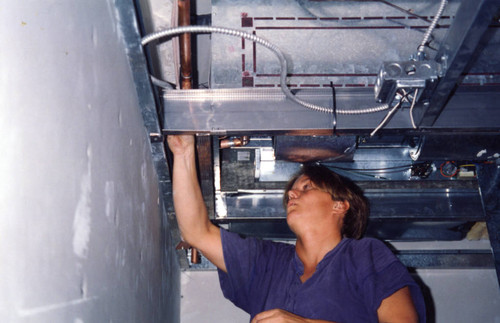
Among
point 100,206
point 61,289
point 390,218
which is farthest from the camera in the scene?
point 390,218

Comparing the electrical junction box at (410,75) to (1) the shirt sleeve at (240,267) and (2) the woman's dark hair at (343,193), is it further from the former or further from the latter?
(1) the shirt sleeve at (240,267)

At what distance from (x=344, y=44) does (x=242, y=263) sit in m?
0.96

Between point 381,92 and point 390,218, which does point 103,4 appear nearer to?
point 381,92

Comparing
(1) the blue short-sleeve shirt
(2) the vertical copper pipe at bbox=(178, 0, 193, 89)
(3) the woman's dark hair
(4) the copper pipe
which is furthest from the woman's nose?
(2) the vertical copper pipe at bbox=(178, 0, 193, 89)

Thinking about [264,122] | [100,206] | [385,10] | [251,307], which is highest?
[385,10]

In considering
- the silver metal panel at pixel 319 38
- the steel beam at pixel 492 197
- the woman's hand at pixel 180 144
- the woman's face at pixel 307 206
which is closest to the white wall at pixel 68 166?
the woman's hand at pixel 180 144

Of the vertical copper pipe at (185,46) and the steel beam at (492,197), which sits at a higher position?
the vertical copper pipe at (185,46)

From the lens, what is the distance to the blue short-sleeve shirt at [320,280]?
160 centimetres

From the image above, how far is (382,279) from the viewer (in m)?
1.60

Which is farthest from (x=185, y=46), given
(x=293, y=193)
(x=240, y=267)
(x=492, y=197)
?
(x=492, y=197)

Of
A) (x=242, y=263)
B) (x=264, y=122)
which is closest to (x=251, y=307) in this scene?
(x=242, y=263)

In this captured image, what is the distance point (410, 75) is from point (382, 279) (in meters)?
0.68

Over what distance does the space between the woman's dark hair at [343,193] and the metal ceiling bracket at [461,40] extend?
25.6 inches

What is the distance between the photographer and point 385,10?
1894 mm
